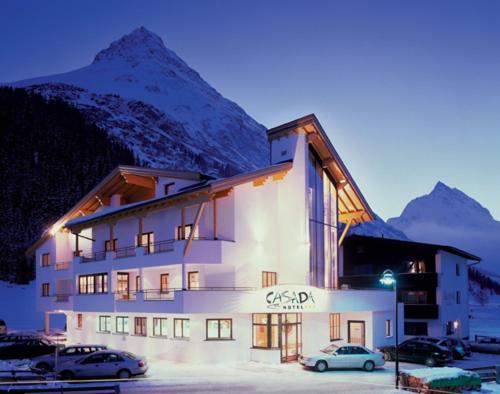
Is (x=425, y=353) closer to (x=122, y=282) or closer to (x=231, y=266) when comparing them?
(x=231, y=266)

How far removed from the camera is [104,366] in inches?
1205

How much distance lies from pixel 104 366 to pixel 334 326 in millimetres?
17617

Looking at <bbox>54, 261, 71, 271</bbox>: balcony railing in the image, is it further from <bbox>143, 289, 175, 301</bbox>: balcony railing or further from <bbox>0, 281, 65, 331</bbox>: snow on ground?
<bbox>0, 281, 65, 331</bbox>: snow on ground

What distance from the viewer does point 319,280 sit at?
45688mm

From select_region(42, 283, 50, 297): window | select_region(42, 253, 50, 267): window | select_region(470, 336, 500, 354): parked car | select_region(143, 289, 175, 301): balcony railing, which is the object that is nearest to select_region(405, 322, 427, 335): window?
select_region(470, 336, 500, 354): parked car

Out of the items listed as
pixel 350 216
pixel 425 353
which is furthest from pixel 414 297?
pixel 425 353

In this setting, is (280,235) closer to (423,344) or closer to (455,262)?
(423,344)

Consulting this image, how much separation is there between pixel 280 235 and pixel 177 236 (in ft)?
23.6

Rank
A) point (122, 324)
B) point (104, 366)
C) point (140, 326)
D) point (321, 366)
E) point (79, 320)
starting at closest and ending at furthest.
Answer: point (104, 366) → point (321, 366) → point (140, 326) → point (122, 324) → point (79, 320)

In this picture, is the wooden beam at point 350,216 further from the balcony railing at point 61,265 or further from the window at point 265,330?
the balcony railing at point 61,265

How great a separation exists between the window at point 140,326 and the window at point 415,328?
2415cm

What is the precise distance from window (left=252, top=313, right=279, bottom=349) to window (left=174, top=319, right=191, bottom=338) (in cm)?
417

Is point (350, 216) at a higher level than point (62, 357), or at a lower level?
higher

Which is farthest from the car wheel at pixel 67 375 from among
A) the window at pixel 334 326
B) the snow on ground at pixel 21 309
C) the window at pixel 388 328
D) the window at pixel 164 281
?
the snow on ground at pixel 21 309
